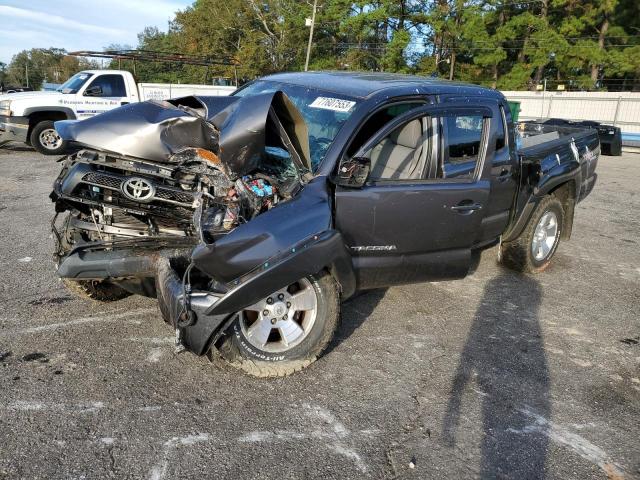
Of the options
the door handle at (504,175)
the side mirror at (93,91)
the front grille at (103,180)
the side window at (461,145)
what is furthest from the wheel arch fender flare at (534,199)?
the side mirror at (93,91)

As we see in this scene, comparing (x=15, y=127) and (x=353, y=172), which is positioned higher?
(x=353, y=172)

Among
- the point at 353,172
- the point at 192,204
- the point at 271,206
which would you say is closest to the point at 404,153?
the point at 353,172

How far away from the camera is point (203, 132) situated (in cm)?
347

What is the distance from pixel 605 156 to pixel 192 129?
19790 mm

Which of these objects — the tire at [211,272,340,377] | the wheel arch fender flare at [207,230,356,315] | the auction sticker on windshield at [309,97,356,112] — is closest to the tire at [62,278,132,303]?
the tire at [211,272,340,377]

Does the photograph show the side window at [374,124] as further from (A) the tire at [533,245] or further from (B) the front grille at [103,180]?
(A) the tire at [533,245]

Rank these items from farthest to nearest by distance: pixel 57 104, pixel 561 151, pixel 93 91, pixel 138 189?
pixel 93 91
pixel 57 104
pixel 561 151
pixel 138 189

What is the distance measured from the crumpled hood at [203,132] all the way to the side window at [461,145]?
1.14 meters

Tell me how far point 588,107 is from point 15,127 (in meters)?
25.7

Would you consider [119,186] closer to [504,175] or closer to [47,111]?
[504,175]

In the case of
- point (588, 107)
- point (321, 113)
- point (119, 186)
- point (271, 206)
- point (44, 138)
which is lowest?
point (44, 138)

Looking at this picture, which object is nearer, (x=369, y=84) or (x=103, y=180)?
(x=103, y=180)

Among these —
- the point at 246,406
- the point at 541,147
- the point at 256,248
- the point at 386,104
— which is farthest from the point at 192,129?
the point at 541,147

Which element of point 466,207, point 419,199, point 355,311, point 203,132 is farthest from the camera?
point 355,311
